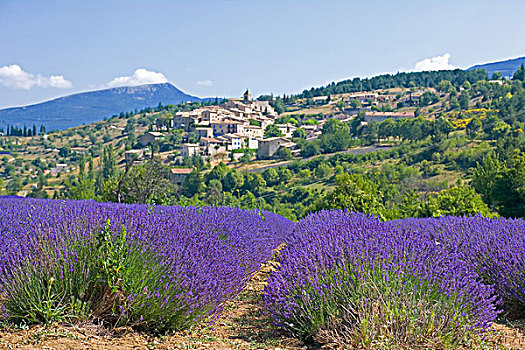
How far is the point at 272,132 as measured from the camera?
101 m

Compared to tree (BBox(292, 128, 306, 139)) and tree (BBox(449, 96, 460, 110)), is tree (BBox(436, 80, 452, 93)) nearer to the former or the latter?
tree (BBox(449, 96, 460, 110))

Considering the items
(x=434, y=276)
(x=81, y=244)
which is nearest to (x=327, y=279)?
(x=434, y=276)

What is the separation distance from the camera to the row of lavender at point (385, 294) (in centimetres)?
242

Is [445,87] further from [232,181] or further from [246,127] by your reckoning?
[232,181]

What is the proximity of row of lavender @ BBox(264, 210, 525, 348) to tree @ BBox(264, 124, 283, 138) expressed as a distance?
95.6 m

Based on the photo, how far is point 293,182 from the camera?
6259 cm

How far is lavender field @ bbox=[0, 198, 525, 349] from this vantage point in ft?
8.09

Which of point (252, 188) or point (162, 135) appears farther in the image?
point (162, 135)

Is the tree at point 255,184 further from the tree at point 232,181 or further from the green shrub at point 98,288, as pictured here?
the green shrub at point 98,288

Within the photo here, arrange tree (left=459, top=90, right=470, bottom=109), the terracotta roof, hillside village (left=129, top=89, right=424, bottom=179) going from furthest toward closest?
tree (left=459, top=90, right=470, bottom=109)
hillside village (left=129, top=89, right=424, bottom=179)
the terracotta roof

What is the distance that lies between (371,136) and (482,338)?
8621 cm

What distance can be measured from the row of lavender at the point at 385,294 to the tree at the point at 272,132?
95.6 metres

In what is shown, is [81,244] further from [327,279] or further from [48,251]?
[327,279]

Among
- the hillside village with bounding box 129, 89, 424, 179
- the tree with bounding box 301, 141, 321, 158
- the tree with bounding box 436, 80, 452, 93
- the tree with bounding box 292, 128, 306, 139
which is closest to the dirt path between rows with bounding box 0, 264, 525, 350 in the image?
the hillside village with bounding box 129, 89, 424, 179
